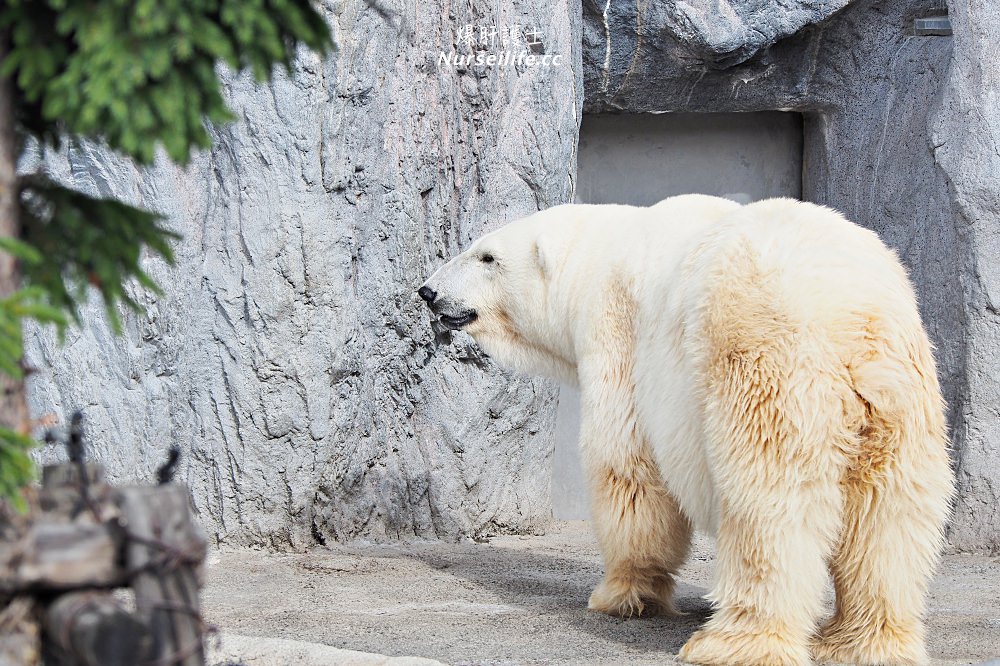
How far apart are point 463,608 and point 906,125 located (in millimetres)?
3969

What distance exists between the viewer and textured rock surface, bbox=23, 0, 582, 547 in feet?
15.6

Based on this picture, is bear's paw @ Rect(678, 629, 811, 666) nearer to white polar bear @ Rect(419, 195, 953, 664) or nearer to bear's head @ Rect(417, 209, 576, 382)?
white polar bear @ Rect(419, 195, 953, 664)

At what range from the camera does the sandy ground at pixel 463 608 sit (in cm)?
323

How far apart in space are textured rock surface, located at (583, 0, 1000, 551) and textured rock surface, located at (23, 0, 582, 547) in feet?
2.24

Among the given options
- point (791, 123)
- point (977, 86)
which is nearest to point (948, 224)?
point (977, 86)

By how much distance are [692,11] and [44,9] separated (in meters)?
4.80

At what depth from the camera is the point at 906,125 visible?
19.8ft

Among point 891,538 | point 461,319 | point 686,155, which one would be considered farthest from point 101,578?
point 686,155

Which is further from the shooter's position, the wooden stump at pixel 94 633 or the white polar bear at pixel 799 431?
the white polar bear at pixel 799 431

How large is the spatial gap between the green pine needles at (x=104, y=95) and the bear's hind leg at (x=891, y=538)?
1831 millimetres

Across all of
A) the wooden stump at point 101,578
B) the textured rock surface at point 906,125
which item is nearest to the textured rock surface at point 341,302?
the textured rock surface at point 906,125

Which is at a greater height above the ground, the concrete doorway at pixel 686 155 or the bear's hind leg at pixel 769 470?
the concrete doorway at pixel 686 155

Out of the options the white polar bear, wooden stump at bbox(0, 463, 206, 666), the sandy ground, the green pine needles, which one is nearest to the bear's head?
the white polar bear

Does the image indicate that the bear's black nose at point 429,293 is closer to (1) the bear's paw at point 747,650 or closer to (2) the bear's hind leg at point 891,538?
(1) the bear's paw at point 747,650
